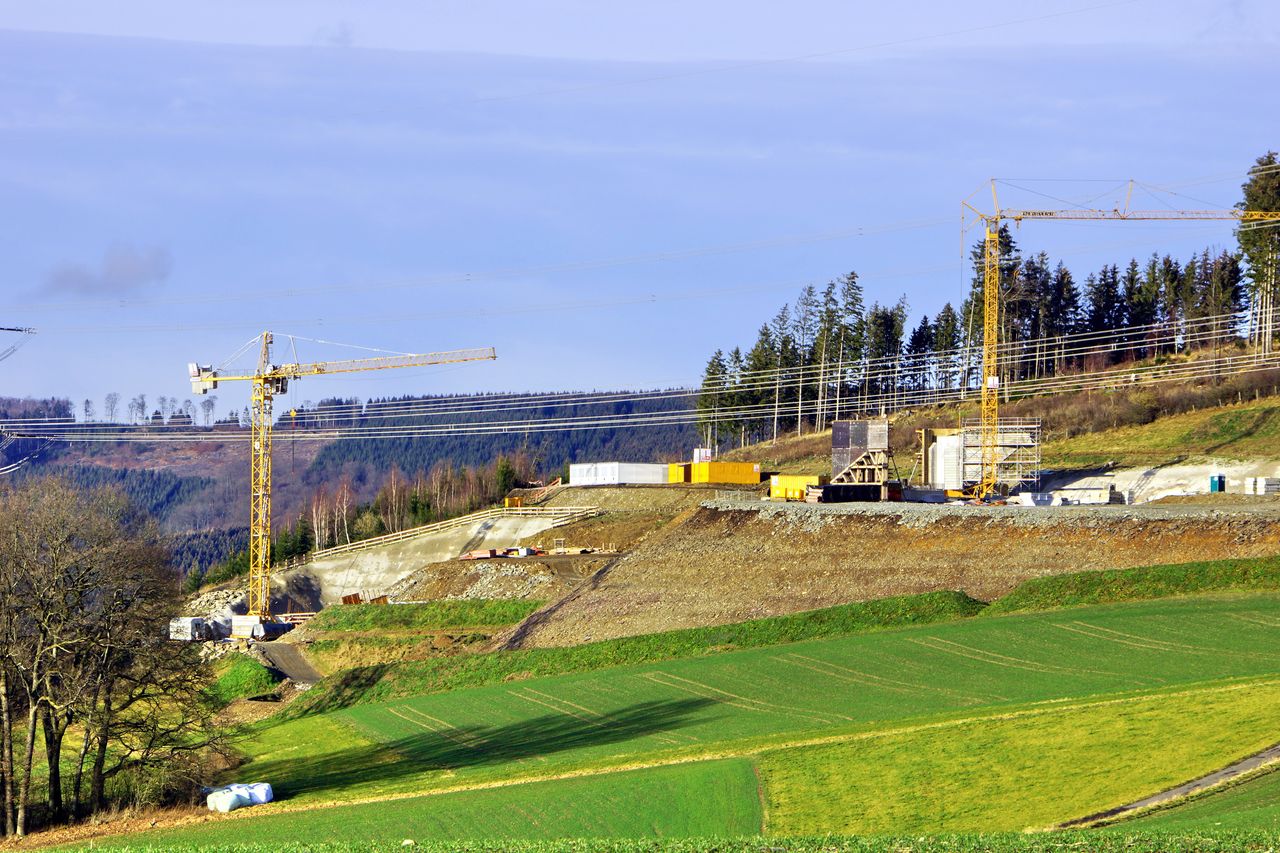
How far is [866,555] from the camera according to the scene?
7025cm

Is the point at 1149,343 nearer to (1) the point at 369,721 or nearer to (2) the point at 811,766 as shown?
(1) the point at 369,721

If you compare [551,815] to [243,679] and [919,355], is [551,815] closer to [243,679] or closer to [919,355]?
[243,679]

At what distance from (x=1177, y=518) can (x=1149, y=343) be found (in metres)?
85.4

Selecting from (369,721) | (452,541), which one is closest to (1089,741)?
(369,721)

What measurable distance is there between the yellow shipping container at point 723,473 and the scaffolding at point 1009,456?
17533 mm

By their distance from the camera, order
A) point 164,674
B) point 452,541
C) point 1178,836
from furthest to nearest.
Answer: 1. point 452,541
2. point 164,674
3. point 1178,836

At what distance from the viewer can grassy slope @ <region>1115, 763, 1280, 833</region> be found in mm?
24375

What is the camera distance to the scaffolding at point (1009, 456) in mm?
96688

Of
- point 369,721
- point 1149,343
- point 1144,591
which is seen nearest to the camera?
point 369,721

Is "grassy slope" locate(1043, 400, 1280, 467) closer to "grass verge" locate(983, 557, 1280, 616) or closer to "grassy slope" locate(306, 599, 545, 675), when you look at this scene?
"grass verge" locate(983, 557, 1280, 616)

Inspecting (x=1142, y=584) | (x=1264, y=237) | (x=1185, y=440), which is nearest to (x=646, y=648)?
(x=1142, y=584)

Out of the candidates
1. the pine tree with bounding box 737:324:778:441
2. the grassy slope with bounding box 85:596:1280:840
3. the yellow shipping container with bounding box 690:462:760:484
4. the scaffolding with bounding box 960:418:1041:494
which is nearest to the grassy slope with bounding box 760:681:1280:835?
the grassy slope with bounding box 85:596:1280:840

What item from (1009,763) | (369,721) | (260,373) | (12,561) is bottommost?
(369,721)

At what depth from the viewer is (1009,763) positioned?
33.5 m
